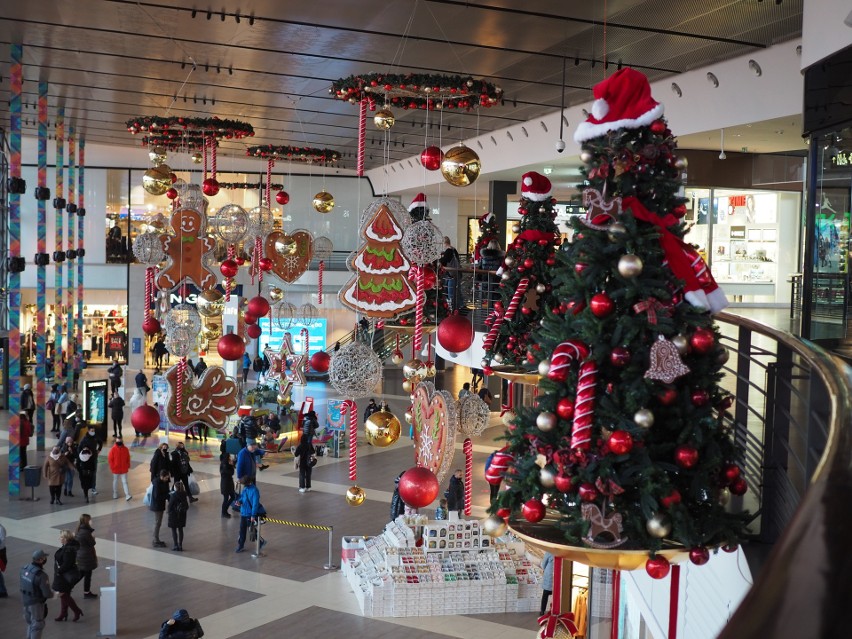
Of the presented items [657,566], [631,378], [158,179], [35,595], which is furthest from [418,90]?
[158,179]

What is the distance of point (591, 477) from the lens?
3.76m

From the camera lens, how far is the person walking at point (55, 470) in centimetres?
1418

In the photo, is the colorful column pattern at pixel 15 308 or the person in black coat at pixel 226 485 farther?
the colorful column pattern at pixel 15 308

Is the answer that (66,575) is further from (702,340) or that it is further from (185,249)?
(702,340)

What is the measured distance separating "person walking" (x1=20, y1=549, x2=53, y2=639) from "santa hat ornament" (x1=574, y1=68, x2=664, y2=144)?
7.24m

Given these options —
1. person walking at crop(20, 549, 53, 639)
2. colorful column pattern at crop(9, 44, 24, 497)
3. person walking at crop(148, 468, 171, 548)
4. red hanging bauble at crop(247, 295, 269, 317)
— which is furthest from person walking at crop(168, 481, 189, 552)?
colorful column pattern at crop(9, 44, 24, 497)

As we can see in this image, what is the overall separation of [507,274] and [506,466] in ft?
14.0

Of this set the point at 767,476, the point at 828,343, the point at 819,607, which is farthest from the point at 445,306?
the point at 819,607

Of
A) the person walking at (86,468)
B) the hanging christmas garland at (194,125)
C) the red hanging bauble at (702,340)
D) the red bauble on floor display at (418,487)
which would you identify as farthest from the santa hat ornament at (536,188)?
the person walking at (86,468)

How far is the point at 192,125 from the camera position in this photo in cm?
1295

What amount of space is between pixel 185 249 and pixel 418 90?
6.67 metres

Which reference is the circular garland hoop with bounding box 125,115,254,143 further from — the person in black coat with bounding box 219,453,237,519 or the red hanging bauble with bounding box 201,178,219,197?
the person in black coat with bounding box 219,453,237,519

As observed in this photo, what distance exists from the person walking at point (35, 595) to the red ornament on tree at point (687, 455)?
283 inches

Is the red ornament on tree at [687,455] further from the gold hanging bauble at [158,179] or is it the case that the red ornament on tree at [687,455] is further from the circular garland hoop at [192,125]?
the gold hanging bauble at [158,179]
